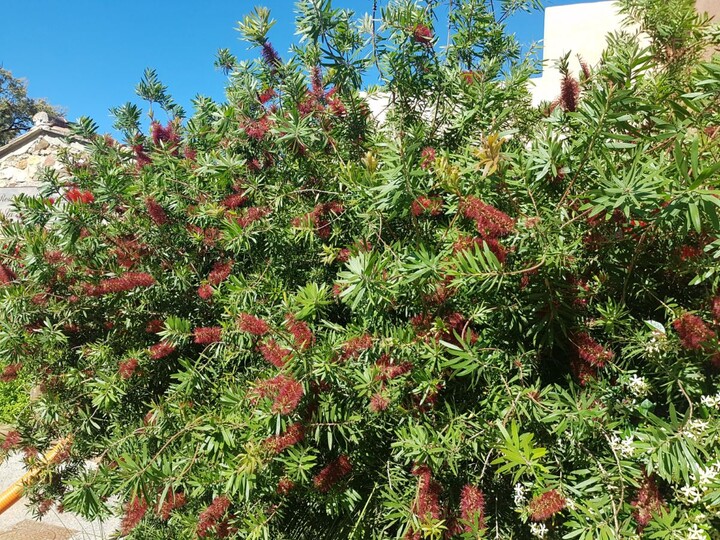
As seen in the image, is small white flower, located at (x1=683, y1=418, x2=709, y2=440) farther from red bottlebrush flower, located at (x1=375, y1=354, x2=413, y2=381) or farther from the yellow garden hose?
the yellow garden hose

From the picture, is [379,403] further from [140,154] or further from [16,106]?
[16,106]

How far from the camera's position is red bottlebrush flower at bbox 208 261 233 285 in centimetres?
197

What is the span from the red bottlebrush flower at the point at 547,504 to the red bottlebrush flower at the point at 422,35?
1.45m

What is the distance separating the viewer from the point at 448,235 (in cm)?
142

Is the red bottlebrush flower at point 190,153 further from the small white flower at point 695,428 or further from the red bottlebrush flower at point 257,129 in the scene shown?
the small white flower at point 695,428

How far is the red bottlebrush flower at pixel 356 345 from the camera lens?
137cm

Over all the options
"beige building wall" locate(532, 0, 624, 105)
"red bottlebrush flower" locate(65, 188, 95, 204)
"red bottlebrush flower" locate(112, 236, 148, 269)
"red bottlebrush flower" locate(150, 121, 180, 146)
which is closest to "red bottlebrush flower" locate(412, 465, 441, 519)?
"red bottlebrush flower" locate(112, 236, 148, 269)

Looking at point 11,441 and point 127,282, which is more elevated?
point 127,282

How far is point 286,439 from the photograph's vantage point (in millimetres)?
1374

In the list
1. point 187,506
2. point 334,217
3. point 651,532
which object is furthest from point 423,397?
point 187,506

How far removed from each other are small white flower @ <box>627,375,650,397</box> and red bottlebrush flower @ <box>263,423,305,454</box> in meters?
0.86

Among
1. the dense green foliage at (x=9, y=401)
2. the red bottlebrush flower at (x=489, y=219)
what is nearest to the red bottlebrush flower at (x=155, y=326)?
the red bottlebrush flower at (x=489, y=219)

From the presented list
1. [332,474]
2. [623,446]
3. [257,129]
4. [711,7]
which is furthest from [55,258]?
[711,7]

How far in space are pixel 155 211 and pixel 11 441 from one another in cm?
127
